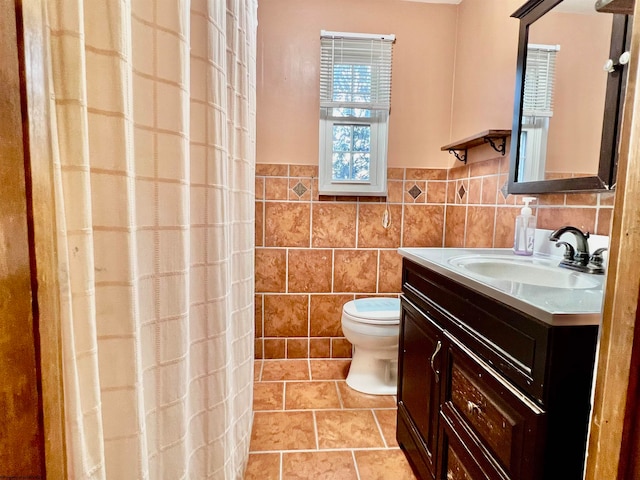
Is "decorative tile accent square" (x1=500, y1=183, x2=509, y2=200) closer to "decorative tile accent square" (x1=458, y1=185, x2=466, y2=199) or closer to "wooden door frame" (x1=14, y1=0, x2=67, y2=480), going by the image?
"decorative tile accent square" (x1=458, y1=185, x2=466, y2=199)

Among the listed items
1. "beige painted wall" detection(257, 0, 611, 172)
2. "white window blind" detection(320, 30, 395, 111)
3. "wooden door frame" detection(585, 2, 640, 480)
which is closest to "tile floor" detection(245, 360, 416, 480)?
"wooden door frame" detection(585, 2, 640, 480)

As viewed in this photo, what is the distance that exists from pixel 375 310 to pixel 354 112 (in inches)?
50.6

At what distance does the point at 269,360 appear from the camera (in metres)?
2.36

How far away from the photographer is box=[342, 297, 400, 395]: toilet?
1.85 metres

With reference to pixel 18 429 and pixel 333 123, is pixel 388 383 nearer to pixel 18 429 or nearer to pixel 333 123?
pixel 333 123

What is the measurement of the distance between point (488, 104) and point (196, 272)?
5.85ft

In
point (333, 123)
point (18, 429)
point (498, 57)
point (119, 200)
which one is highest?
point (498, 57)

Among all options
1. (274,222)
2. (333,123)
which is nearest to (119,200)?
(274,222)

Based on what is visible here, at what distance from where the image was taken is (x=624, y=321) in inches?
15.5

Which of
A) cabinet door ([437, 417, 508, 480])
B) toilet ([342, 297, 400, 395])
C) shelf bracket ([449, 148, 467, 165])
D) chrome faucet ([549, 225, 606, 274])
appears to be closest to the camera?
cabinet door ([437, 417, 508, 480])

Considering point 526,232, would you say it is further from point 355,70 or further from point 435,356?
point 355,70

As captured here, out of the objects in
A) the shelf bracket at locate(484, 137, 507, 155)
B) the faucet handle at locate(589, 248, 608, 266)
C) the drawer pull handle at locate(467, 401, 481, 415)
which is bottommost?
the drawer pull handle at locate(467, 401, 481, 415)

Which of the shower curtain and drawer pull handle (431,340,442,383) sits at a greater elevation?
the shower curtain

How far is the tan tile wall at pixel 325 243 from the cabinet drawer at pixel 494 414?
133cm
